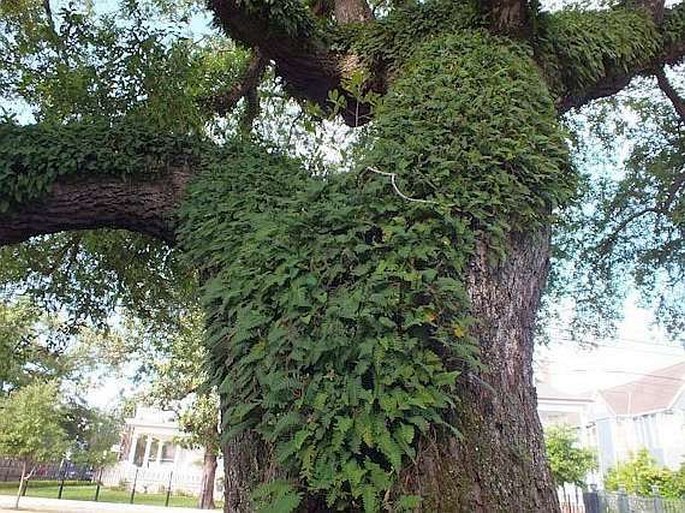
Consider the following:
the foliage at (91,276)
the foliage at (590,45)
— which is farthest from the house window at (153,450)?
the foliage at (590,45)

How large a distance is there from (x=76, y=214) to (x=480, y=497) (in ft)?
10.3

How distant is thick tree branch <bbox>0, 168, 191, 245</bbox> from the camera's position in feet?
12.5

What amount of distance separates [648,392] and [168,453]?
25.4 m

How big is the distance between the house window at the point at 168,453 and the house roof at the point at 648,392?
23447 mm

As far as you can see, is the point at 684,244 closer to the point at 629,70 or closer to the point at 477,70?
the point at 629,70

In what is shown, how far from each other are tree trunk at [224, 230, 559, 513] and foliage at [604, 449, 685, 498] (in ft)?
43.9

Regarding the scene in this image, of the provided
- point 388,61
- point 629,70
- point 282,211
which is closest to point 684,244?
point 629,70

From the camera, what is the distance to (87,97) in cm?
508

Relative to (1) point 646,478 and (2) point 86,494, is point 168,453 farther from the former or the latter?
(1) point 646,478

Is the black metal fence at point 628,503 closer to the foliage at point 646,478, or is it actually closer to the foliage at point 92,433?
the foliage at point 646,478

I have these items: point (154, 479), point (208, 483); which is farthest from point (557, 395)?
point (154, 479)

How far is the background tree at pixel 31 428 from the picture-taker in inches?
750

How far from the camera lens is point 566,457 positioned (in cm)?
1814

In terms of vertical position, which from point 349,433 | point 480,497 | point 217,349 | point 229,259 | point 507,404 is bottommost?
point 480,497
